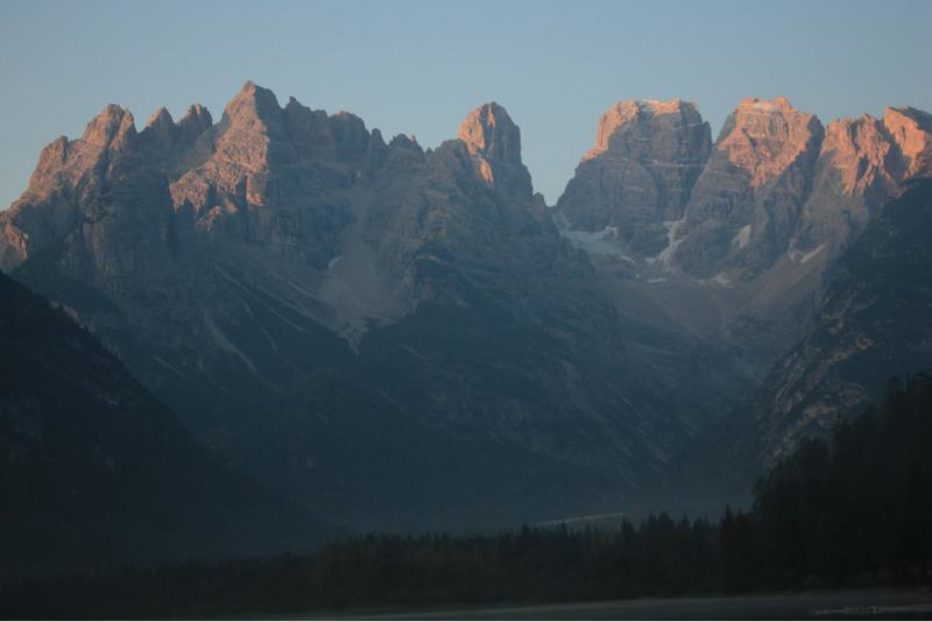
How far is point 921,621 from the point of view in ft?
644

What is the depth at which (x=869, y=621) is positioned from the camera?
7859 inches

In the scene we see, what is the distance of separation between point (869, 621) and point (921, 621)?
18.0 feet
